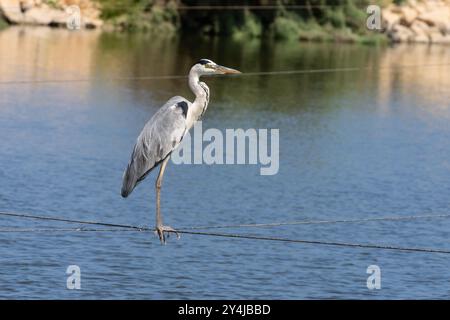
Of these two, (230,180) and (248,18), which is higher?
(248,18)

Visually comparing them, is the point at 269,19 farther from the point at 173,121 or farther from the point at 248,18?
the point at 173,121

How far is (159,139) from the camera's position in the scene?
18656 millimetres

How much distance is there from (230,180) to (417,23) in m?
48.1

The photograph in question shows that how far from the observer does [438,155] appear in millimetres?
40781

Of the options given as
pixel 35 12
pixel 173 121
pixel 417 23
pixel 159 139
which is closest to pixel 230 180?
pixel 159 139

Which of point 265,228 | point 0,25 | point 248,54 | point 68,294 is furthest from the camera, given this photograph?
point 0,25

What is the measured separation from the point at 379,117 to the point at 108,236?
21976mm

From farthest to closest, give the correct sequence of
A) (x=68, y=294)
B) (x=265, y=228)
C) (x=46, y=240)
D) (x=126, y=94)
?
(x=126, y=94), (x=265, y=228), (x=46, y=240), (x=68, y=294)

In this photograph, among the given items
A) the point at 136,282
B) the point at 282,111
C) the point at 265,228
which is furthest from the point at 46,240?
the point at 282,111

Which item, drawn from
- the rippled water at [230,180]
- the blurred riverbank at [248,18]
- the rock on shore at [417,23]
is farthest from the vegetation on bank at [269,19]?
the rippled water at [230,180]

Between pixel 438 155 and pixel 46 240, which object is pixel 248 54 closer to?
pixel 438 155

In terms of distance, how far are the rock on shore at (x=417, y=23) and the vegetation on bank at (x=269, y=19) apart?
5.28 ft

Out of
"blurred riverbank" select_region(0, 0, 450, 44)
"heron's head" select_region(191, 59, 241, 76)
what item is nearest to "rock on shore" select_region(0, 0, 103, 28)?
"blurred riverbank" select_region(0, 0, 450, 44)

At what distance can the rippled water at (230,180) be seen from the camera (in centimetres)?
2570
